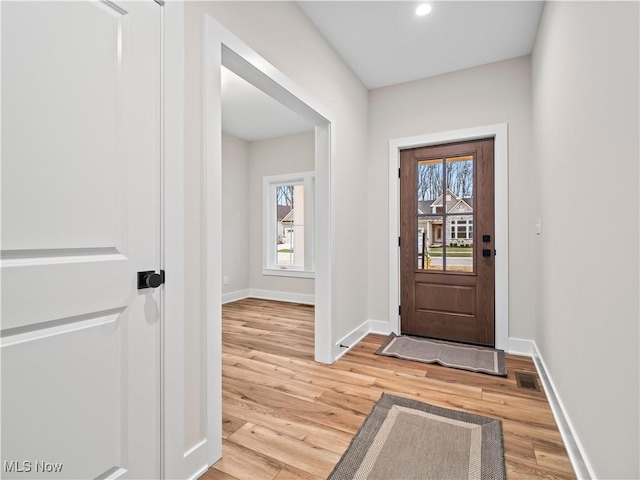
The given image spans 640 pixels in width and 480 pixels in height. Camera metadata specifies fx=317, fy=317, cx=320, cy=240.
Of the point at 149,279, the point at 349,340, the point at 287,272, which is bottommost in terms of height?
the point at 349,340

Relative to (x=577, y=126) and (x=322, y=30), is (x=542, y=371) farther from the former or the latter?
(x=322, y=30)

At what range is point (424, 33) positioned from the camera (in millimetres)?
2557

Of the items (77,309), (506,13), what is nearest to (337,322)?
(77,309)

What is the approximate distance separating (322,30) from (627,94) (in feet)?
7.10

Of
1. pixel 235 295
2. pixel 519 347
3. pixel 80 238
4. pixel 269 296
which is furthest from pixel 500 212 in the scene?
pixel 235 295

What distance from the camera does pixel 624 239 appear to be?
1021 mm

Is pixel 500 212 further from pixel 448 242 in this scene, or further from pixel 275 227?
pixel 275 227

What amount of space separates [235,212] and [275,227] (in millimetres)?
720

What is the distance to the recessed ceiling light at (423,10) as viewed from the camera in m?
2.25

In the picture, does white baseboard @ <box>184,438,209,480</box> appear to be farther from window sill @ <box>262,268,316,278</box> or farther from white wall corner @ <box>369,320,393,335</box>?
window sill @ <box>262,268,316,278</box>

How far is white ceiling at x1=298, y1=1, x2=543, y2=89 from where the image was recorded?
7.48ft

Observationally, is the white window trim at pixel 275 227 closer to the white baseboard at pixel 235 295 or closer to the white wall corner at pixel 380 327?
the white baseboard at pixel 235 295

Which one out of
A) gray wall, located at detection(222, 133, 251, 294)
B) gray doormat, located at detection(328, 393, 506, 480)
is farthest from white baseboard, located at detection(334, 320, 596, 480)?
gray wall, located at detection(222, 133, 251, 294)

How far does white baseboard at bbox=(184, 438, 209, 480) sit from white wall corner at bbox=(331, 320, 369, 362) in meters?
1.37
